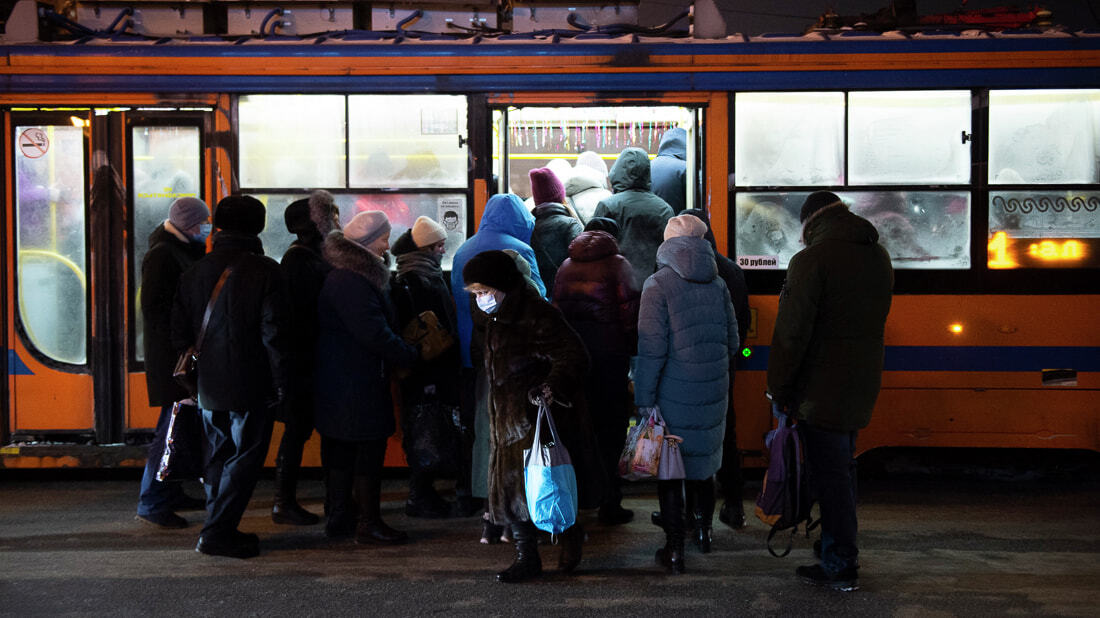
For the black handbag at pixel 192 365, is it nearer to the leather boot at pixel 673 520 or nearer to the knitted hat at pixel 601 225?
the knitted hat at pixel 601 225

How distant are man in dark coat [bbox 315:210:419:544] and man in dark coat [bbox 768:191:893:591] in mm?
2031

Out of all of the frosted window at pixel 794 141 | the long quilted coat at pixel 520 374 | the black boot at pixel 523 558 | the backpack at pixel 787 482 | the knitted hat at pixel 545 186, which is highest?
the frosted window at pixel 794 141

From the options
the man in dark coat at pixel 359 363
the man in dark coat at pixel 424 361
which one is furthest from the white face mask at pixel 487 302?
the man in dark coat at pixel 424 361

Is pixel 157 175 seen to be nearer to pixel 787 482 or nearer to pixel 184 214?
pixel 184 214

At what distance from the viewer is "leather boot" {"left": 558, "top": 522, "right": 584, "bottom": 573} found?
5.10 metres

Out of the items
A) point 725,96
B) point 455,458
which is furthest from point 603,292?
point 725,96

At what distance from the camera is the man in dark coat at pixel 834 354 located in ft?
15.5

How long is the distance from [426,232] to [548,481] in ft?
6.31

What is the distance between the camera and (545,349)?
488 cm

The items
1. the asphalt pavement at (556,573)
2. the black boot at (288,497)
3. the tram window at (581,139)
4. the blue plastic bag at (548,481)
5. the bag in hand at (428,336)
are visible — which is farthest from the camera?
the tram window at (581,139)

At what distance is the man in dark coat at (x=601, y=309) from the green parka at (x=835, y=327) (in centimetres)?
106

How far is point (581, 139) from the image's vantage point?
8.34 metres

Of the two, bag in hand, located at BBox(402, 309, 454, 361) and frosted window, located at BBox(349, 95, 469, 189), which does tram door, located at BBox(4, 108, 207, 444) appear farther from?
bag in hand, located at BBox(402, 309, 454, 361)

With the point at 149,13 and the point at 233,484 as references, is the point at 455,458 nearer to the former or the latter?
the point at 233,484
